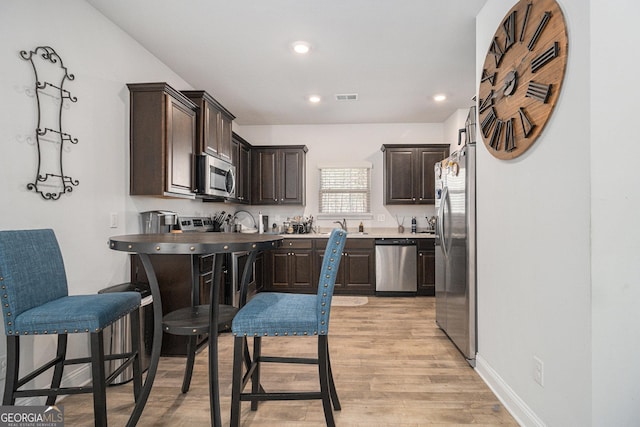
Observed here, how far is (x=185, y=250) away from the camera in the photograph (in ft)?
5.04

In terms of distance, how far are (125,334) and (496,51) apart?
125 inches

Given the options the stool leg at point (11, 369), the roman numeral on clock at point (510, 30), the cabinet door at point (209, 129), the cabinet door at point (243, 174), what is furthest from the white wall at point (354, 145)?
the stool leg at point (11, 369)

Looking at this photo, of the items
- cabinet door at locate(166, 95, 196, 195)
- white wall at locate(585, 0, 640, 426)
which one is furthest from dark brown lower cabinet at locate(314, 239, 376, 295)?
white wall at locate(585, 0, 640, 426)

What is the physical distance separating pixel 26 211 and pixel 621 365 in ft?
9.98

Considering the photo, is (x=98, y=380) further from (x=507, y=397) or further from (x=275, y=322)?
(x=507, y=397)

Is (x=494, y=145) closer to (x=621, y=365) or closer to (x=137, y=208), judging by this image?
(x=621, y=365)

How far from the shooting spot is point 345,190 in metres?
5.52

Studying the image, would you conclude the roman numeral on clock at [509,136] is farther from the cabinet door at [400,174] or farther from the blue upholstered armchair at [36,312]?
the cabinet door at [400,174]

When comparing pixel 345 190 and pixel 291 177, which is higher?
pixel 291 177

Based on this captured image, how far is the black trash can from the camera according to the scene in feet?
7.61

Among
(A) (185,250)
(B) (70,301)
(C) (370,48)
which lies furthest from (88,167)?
(C) (370,48)

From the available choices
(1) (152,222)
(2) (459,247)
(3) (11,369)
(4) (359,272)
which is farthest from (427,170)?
Answer: (3) (11,369)

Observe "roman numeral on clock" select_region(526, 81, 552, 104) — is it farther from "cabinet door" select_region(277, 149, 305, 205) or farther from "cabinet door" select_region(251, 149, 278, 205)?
"cabinet door" select_region(251, 149, 278, 205)

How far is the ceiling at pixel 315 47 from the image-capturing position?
2.48 m
